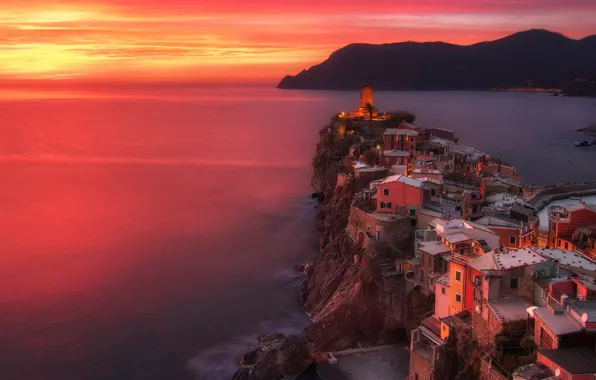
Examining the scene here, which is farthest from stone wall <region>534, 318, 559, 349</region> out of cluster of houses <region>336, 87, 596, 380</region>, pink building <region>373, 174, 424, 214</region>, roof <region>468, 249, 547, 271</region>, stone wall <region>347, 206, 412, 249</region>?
pink building <region>373, 174, 424, 214</region>

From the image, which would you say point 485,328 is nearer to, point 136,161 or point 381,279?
point 381,279

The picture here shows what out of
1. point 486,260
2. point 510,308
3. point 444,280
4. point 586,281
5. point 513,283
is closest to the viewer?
point 586,281

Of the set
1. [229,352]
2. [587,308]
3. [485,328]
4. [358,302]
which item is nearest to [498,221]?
[358,302]

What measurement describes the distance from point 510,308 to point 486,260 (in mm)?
1454

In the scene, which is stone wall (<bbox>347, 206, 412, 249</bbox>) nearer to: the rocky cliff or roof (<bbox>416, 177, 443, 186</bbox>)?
the rocky cliff

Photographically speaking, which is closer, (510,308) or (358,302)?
(510,308)

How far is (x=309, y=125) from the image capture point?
97.3 metres

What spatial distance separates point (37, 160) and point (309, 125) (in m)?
41.5

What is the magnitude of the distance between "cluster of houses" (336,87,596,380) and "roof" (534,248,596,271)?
0.03 meters

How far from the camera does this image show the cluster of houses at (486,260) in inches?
484

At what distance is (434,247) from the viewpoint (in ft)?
60.9

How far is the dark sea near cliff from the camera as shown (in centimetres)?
2206

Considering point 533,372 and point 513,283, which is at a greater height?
point 513,283

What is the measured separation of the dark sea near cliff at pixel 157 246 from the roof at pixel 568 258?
9.97m
